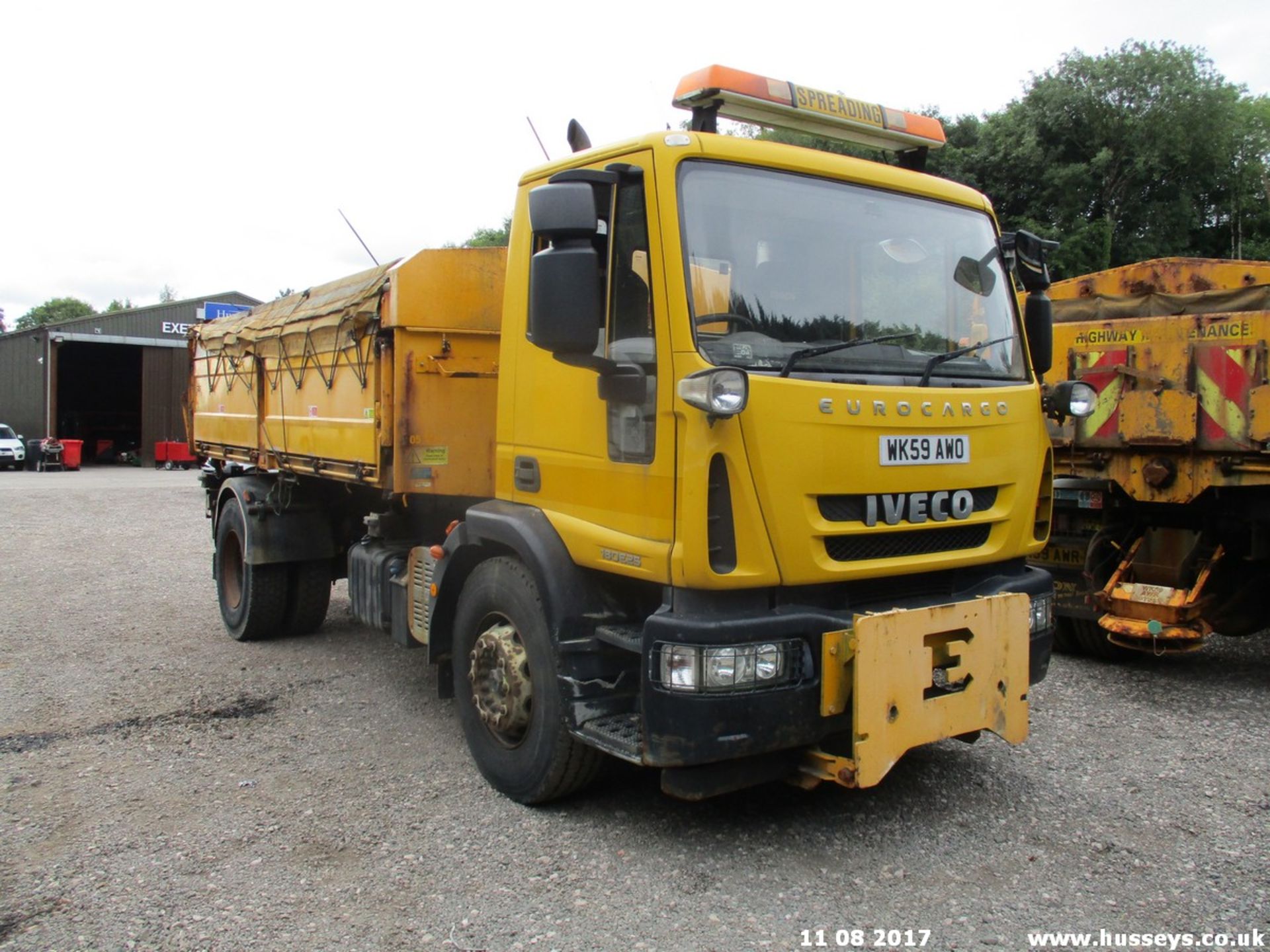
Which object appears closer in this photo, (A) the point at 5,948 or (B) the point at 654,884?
(A) the point at 5,948

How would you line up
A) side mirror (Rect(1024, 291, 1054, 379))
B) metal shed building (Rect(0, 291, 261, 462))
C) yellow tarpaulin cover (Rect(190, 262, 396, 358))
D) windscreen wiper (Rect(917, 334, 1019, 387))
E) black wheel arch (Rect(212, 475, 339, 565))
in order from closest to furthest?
windscreen wiper (Rect(917, 334, 1019, 387)) < side mirror (Rect(1024, 291, 1054, 379)) < yellow tarpaulin cover (Rect(190, 262, 396, 358)) < black wheel arch (Rect(212, 475, 339, 565)) < metal shed building (Rect(0, 291, 261, 462))

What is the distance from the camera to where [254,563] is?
7516 millimetres

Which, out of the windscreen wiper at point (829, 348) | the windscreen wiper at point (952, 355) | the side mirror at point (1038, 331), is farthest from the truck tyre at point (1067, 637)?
the windscreen wiper at point (829, 348)

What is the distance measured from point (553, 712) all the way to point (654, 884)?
2.60 feet

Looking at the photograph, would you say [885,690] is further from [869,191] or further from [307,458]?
[307,458]

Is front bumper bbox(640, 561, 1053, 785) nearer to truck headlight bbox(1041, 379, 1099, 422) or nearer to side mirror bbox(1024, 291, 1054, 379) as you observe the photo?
truck headlight bbox(1041, 379, 1099, 422)

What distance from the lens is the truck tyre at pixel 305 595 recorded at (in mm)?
7898

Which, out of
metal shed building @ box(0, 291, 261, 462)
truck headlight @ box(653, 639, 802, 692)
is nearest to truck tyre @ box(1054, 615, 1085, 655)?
truck headlight @ box(653, 639, 802, 692)

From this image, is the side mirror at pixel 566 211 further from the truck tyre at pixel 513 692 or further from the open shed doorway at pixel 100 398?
the open shed doorway at pixel 100 398

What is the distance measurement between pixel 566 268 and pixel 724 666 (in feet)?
4.92

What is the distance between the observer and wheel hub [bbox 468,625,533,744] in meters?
4.39

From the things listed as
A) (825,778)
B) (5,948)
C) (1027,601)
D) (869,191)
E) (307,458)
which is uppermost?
(869,191)

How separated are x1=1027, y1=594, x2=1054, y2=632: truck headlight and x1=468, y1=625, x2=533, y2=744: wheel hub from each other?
219cm

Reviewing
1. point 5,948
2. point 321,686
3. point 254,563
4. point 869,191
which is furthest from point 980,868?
point 254,563
